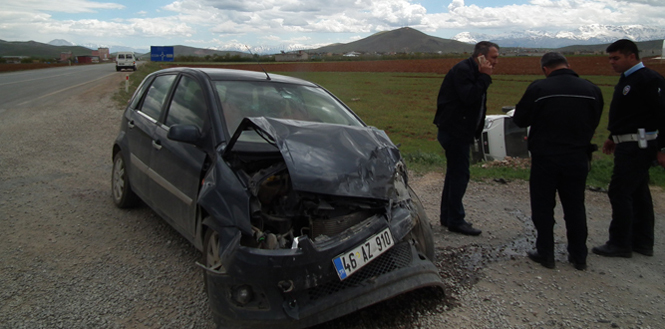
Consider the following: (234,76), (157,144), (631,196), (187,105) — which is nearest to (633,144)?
(631,196)

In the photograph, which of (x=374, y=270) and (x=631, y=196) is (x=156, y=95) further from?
(x=631, y=196)

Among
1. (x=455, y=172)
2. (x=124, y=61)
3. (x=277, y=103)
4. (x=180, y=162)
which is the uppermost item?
(x=124, y=61)

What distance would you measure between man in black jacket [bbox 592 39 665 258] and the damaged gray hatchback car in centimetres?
217

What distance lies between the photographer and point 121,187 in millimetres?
5344

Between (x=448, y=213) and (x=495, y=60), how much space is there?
1623mm

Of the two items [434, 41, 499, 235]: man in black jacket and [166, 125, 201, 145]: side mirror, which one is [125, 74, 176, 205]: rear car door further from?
[434, 41, 499, 235]: man in black jacket

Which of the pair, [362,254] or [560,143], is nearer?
[362,254]

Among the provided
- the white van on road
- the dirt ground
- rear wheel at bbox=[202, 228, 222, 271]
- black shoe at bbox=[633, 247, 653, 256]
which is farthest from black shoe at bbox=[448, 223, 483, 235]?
the white van on road

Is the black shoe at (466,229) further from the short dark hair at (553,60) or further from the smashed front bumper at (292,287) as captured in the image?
the smashed front bumper at (292,287)

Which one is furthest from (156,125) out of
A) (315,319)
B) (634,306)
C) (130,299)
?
(634,306)

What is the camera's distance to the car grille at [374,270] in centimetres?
281

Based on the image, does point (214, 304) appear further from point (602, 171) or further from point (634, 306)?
point (602, 171)

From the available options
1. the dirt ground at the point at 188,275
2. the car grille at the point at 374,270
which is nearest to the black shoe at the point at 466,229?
the dirt ground at the point at 188,275

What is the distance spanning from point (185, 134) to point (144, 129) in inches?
55.9
